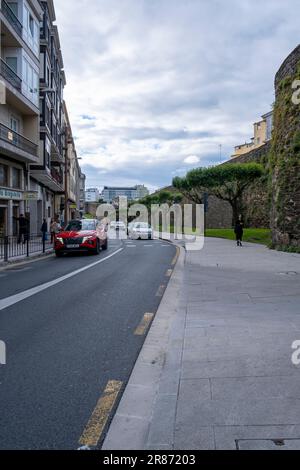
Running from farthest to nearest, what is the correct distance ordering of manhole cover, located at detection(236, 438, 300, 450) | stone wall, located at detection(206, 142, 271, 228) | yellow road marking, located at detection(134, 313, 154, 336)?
stone wall, located at detection(206, 142, 271, 228), yellow road marking, located at detection(134, 313, 154, 336), manhole cover, located at detection(236, 438, 300, 450)

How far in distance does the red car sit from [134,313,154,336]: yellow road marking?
1255cm

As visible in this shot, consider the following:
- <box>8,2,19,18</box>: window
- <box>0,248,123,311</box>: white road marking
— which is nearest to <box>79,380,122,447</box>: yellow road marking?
<box>0,248,123,311</box>: white road marking

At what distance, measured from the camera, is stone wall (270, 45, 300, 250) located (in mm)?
18812

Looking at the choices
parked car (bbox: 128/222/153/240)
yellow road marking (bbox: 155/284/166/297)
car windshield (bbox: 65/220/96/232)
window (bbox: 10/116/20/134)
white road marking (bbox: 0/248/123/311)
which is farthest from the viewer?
parked car (bbox: 128/222/153/240)

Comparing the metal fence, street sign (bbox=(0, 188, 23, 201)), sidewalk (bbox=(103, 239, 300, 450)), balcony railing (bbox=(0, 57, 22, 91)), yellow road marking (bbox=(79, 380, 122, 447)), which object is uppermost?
balcony railing (bbox=(0, 57, 22, 91))

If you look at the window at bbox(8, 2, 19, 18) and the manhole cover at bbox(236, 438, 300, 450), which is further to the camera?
the window at bbox(8, 2, 19, 18)

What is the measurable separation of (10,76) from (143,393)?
84.6 ft

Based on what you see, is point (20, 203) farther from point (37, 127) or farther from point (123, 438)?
point (123, 438)

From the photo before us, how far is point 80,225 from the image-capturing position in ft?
69.3

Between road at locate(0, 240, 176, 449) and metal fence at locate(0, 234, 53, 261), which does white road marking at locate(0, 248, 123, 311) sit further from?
metal fence at locate(0, 234, 53, 261)

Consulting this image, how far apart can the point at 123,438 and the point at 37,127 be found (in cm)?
3011

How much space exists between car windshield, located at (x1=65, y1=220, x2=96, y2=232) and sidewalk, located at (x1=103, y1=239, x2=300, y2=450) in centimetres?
1312

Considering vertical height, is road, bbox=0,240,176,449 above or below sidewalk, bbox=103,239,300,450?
below

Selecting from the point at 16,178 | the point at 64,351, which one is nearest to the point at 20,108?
the point at 16,178
